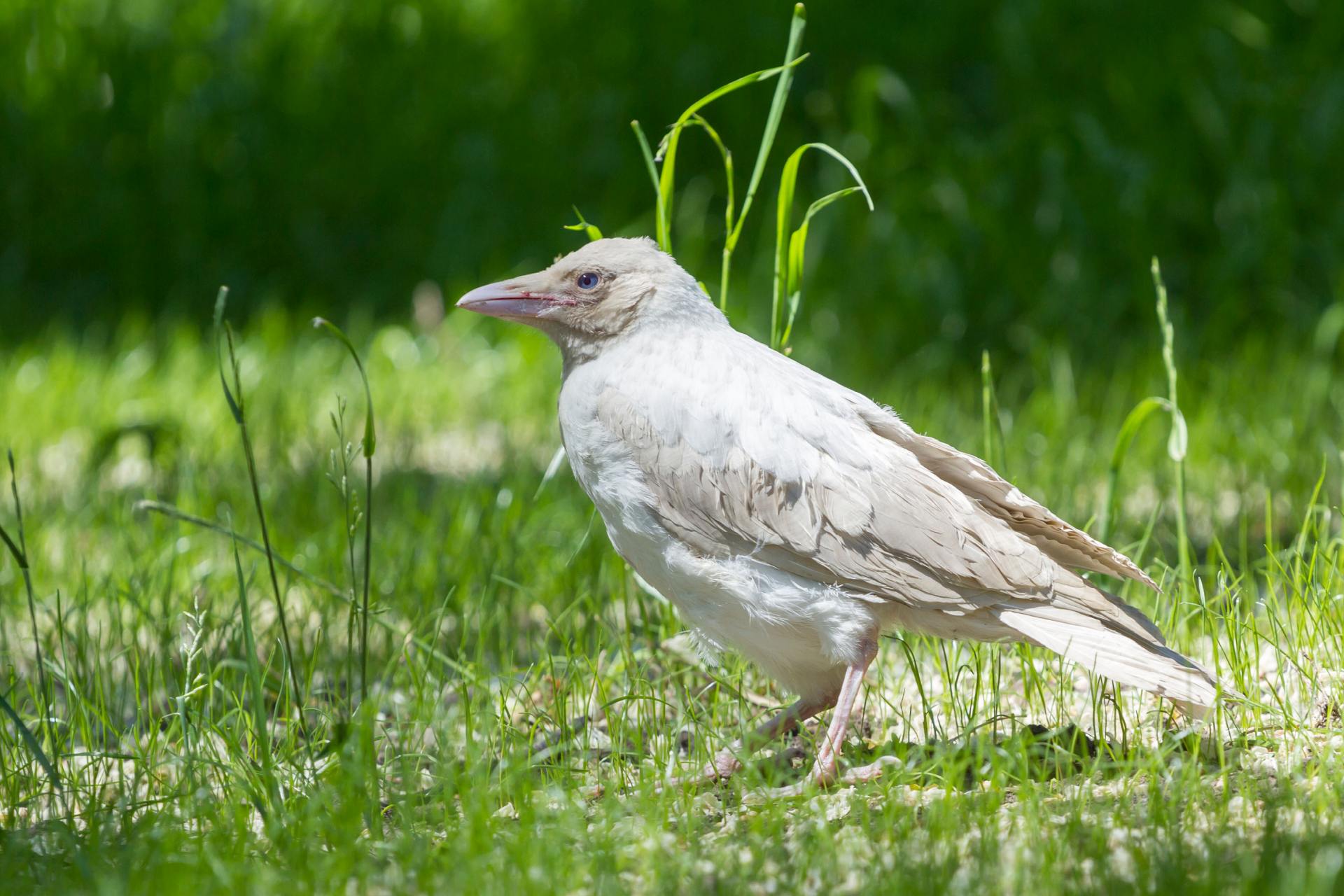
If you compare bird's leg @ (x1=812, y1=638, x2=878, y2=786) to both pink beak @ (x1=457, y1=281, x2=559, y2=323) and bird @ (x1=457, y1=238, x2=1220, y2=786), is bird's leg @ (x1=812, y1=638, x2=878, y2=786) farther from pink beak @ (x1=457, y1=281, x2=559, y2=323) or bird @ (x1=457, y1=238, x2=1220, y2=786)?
pink beak @ (x1=457, y1=281, x2=559, y2=323)

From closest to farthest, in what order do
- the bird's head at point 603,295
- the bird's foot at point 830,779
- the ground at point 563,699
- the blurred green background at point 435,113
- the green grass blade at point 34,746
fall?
the ground at point 563,699 → the green grass blade at point 34,746 → the bird's foot at point 830,779 → the bird's head at point 603,295 → the blurred green background at point 435,113

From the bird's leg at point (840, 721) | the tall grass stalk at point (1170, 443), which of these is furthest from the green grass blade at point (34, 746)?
the tall grass stalk at point (1170, 443)

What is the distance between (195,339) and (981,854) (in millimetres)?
5777

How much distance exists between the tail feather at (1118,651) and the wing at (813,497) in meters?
0.03

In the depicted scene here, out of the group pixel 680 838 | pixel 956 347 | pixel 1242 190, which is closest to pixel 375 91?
pixel 956 347

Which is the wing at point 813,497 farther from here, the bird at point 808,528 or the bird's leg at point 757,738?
the bird's leg at point 757,738

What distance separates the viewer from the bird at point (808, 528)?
2709 mm

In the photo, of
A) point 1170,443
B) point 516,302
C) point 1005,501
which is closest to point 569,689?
point 516,302

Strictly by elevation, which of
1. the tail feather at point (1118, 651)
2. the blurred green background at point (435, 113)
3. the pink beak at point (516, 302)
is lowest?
the tail feather at point (1118, 651)

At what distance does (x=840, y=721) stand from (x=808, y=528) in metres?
0.37

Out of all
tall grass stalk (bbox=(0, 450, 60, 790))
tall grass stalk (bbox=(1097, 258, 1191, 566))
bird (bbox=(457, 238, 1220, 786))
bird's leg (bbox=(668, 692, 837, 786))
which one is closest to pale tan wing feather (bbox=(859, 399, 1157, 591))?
bird (bbox=(457, 238, 1220, 786))

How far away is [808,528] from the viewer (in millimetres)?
2742

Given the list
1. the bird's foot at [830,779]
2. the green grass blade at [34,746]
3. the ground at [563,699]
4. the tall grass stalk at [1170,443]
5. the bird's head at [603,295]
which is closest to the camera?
the ground at [563,699]

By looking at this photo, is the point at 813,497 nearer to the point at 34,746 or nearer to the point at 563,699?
the point at 563,699
